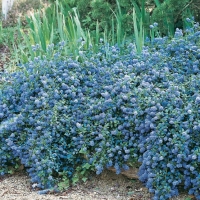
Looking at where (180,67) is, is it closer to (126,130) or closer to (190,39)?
(190,39)

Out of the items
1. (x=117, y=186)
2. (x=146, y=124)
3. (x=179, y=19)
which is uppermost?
→ (x=179, y=19)

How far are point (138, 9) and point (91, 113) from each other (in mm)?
1556

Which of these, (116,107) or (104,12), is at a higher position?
(104,12)

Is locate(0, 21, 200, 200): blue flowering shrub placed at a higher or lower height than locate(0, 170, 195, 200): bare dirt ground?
higher

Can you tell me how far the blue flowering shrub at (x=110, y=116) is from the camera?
2873 millimetres

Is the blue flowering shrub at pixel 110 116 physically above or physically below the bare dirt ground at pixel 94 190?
above

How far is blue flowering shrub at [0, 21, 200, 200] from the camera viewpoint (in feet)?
9.43

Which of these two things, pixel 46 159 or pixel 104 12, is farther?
pixel 104 12

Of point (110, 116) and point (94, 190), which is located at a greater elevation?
point (110, 116)

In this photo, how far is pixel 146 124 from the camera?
2.99m

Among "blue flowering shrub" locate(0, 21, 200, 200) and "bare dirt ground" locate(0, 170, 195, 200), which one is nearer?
"blue flowering shrub" locate(0, 21, 200, 200)

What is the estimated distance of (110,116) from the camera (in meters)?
Answer: 3.16

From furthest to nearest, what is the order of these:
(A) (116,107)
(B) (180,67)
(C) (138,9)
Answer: (C) (138,9) < (B) (180,67) < (A) (116,107)

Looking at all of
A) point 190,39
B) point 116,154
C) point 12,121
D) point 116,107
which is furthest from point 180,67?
point 12,121
